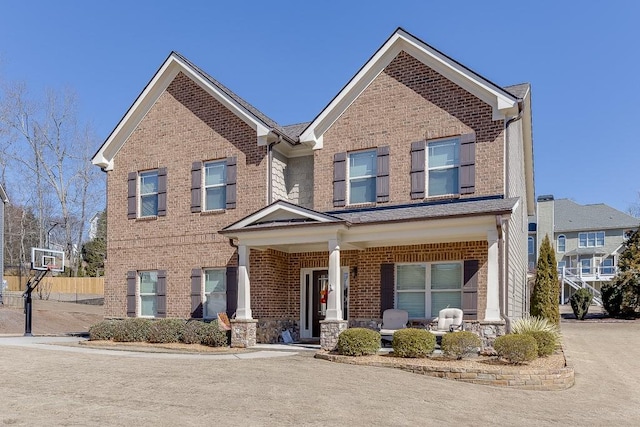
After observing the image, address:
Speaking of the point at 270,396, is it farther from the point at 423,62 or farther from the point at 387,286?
the point at 423,62

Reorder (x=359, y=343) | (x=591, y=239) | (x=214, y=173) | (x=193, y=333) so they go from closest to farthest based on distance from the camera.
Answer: (x=359, y=343) < (x=193, y=333) < (x=214, y=173) < (x=591, y=239)

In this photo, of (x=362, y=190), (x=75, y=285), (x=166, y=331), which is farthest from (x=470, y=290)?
(x=75, y=285)

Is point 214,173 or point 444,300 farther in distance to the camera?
point 214,173

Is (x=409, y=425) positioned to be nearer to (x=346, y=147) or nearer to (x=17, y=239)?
(x=346, y=147)

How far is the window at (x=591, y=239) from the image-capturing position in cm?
5072

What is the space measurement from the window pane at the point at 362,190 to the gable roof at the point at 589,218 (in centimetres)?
4161

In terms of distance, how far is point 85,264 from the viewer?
51.9 m

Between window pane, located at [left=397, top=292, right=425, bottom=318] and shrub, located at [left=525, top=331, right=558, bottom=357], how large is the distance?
293 centimetres

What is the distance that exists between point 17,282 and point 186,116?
34648mm

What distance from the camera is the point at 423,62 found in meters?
15.3

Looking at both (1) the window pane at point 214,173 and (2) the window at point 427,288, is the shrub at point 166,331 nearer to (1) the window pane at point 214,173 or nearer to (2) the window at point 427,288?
(1) the window pane at point 214,173

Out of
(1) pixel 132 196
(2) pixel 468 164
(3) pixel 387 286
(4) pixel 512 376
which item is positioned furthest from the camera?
(1) pixel 132 196

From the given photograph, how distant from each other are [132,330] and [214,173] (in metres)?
5.37

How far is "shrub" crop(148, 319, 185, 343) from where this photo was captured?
1580 centimetres
